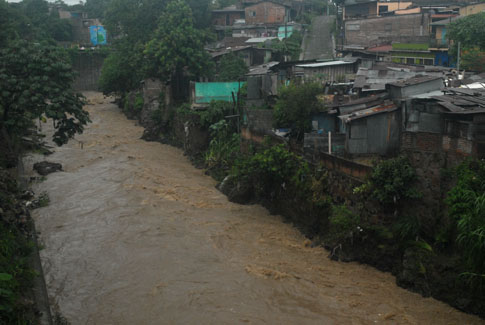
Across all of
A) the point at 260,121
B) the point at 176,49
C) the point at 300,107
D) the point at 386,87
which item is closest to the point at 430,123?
the point at 386,87

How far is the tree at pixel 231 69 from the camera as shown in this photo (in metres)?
23.2

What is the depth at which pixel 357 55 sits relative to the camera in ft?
78.0

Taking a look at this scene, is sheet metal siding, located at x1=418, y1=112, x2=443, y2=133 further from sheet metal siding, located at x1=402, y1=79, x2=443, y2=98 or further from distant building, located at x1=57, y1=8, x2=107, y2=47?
distant building, located at x1=57, y1=8, x2=107, y2=47

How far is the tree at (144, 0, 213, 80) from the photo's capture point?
75.4 feet

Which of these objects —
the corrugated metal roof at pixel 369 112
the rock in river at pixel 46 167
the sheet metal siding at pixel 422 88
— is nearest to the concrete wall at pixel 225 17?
the rock in river at pixel 46 167

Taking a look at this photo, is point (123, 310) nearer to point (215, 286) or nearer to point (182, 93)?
point (215, 286)

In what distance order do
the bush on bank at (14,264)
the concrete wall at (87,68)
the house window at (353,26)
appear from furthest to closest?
the concrete wall at (87,68), the house window at (353,26), the bush on bank at (14,264)

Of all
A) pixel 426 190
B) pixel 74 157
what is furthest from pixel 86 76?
pixel 426 190

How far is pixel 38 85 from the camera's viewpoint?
13172 millimetres

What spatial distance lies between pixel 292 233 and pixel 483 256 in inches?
208

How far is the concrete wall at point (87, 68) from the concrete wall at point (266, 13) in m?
13.7

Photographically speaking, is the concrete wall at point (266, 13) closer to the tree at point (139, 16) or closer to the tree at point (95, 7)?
the tree at point (139, 16)

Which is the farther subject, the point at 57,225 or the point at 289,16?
the point at 289,16

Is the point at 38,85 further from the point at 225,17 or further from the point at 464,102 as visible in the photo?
the point at 225,17
